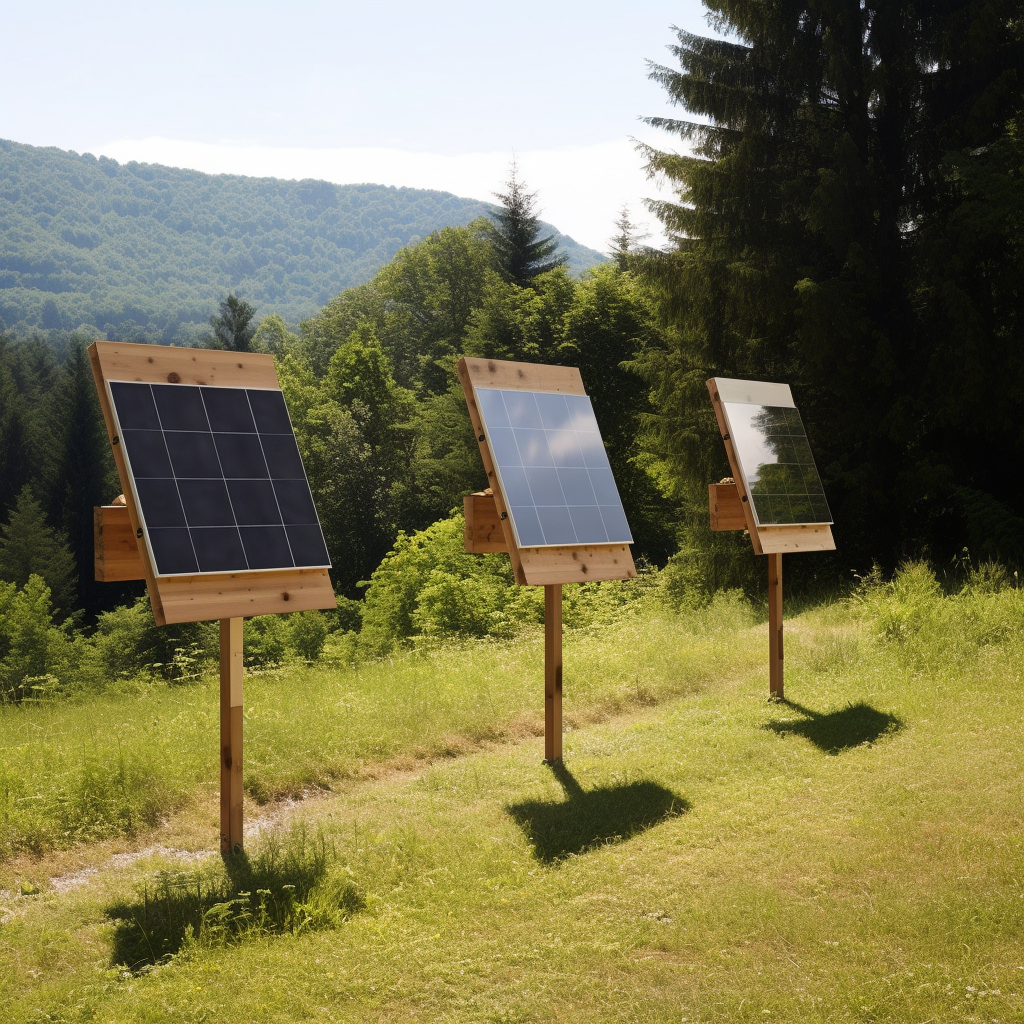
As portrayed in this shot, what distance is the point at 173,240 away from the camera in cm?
16812

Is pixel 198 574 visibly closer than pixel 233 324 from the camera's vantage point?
Yes

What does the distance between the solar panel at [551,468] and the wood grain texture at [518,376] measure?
8 centimetres

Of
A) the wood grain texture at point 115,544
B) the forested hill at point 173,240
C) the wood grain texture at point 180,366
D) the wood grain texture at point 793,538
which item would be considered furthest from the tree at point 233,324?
the wood grain texture at point 115,544

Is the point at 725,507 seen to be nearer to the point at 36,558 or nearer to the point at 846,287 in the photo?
the point at 846,287

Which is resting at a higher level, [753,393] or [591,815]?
[753,393]

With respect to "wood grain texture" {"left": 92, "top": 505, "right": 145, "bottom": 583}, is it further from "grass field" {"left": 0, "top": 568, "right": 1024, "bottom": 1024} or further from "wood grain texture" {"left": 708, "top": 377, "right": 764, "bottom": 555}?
"wood grain texture" {"left": 708, "top": 377, "right": 764, "bottom": 555}

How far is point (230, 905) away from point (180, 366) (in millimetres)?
3613

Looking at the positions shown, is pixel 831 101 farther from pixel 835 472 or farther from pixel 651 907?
pixel 651 907

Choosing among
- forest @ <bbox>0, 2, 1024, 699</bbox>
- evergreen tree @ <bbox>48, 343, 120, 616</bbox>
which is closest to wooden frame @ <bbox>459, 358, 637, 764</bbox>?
forest @ <bbox>0, 2, 1024, 699</bbox>

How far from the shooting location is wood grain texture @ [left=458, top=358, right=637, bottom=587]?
8.12 m

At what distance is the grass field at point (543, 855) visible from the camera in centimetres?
459

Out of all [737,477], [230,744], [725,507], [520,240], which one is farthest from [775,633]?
[520,240]

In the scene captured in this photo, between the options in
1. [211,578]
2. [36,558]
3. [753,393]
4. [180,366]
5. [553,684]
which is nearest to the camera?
[211,578]

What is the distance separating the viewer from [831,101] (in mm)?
20844
